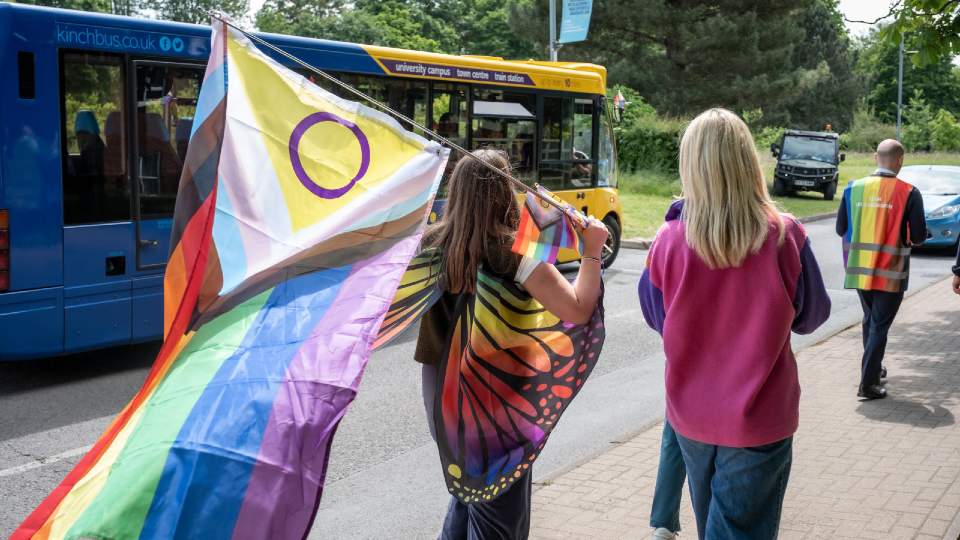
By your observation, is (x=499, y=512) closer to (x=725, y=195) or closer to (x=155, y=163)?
(x=725, y=195)

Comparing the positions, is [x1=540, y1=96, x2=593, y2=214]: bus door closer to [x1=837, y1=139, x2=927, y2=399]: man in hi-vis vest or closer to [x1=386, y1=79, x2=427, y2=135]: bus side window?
[x1=386, y1=79, x2=427, y2=135]: bus side window

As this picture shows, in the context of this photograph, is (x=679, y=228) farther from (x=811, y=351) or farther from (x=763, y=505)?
(x=811, y=351)

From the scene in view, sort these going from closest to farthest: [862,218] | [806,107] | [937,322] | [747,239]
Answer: [747,239], [862,218], [937,322], [806,107]

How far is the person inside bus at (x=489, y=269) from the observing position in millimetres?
3260

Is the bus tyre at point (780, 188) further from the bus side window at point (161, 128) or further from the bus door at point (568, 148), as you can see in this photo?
the bus side window at point (161, 128)

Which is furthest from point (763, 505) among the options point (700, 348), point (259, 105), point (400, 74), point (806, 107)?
point (806, 107)

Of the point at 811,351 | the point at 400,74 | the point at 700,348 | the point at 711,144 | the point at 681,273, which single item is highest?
the point at 400,74

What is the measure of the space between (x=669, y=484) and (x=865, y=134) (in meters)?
68.4

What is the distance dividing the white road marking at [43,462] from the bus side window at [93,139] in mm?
2389

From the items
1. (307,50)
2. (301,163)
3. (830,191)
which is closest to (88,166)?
(307,50)

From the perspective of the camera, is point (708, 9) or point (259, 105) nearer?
point (259, 105)

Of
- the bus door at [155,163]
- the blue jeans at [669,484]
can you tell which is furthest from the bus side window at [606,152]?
the blue jeans at [669,484]

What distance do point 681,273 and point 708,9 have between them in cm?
3742

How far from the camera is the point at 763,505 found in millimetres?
3256
